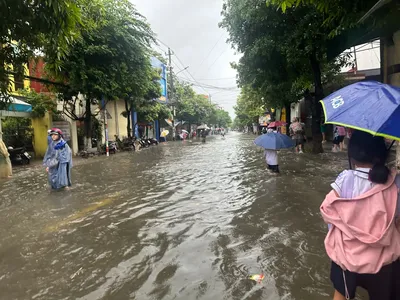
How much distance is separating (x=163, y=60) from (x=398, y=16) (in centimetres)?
3777

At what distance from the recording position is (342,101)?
245 centimetres

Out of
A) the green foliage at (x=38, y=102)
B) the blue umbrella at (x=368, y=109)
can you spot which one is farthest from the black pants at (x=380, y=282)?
the green foliage at (x=38, y=102)

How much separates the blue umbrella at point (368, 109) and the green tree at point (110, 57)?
15.2m

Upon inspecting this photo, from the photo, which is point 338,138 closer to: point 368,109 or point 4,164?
point 4,164

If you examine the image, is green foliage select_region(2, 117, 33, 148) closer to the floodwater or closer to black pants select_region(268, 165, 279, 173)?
the floodwater

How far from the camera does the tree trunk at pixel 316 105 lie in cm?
1332

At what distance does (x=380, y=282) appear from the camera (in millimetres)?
Result: 2180

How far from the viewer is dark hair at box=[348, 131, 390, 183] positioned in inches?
84.8

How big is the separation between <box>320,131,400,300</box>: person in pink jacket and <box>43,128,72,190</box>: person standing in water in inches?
294

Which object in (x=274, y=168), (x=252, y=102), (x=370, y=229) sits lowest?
(x=274, y=168)

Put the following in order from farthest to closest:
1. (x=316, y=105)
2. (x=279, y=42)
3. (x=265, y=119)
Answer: (x=265, y=119)
(x=316, y=105)
(x=279, y=42)

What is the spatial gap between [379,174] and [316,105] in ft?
43.6

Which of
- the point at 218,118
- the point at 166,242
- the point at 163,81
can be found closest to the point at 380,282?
the point at 166,242

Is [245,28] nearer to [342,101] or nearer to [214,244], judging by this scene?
[214,244]
